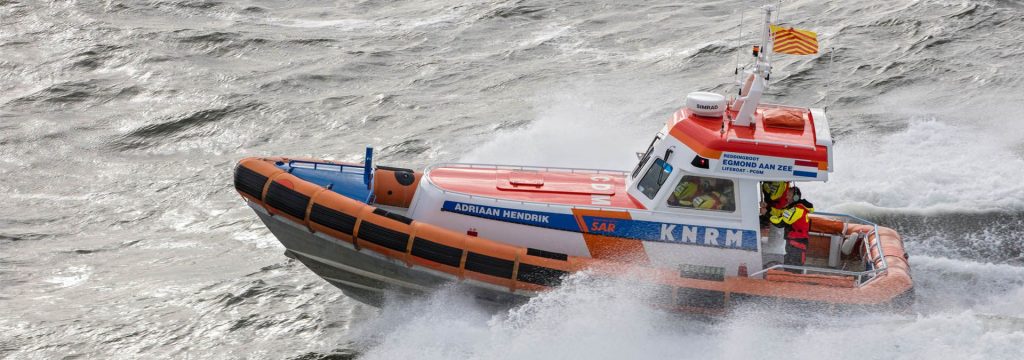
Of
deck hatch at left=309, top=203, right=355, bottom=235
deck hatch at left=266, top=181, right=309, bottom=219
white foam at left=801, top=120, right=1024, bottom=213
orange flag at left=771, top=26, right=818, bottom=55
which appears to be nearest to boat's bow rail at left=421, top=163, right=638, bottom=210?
deck hatch at left=309, top=203, right=355, bottom=235

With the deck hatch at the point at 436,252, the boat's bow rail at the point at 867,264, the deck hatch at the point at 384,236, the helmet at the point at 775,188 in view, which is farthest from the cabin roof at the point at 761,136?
the deck hatch at the point at 384,236

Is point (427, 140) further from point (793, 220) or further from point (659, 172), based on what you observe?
point (793, 220)

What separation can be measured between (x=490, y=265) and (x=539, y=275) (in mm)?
442

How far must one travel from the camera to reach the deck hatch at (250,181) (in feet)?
31.9

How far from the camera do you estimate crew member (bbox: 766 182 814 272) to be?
9.64 meters

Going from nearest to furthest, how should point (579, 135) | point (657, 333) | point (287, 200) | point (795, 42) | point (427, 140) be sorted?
point (795, 42), point (657, 333), point (287, 200), point (579, 135), point (427, 140)

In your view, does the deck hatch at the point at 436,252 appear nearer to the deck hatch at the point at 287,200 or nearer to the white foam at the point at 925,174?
the deck hatch at the point at 287,200

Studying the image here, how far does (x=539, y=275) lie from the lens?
30.5 ft

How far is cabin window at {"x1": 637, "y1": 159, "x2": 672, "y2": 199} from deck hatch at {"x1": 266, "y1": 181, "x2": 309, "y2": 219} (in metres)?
3.06

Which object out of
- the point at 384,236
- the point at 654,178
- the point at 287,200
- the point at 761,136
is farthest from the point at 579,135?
the point at 287,200

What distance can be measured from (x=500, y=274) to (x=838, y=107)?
26.9 ft

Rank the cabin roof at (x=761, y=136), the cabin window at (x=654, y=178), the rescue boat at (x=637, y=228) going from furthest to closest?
the cabin window at (x=654, y=178)
the rescue boat at (x=637, y=228)
the cabin roof at (x=761, y=136)

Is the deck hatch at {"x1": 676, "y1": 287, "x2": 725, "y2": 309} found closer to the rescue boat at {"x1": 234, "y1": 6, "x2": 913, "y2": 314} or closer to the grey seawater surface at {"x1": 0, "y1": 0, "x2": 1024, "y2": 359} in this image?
the rescue boat at {"x1": 234, "y1": 6, "x2": 913, "y2": 314}

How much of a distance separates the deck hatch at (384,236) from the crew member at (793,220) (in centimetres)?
339
